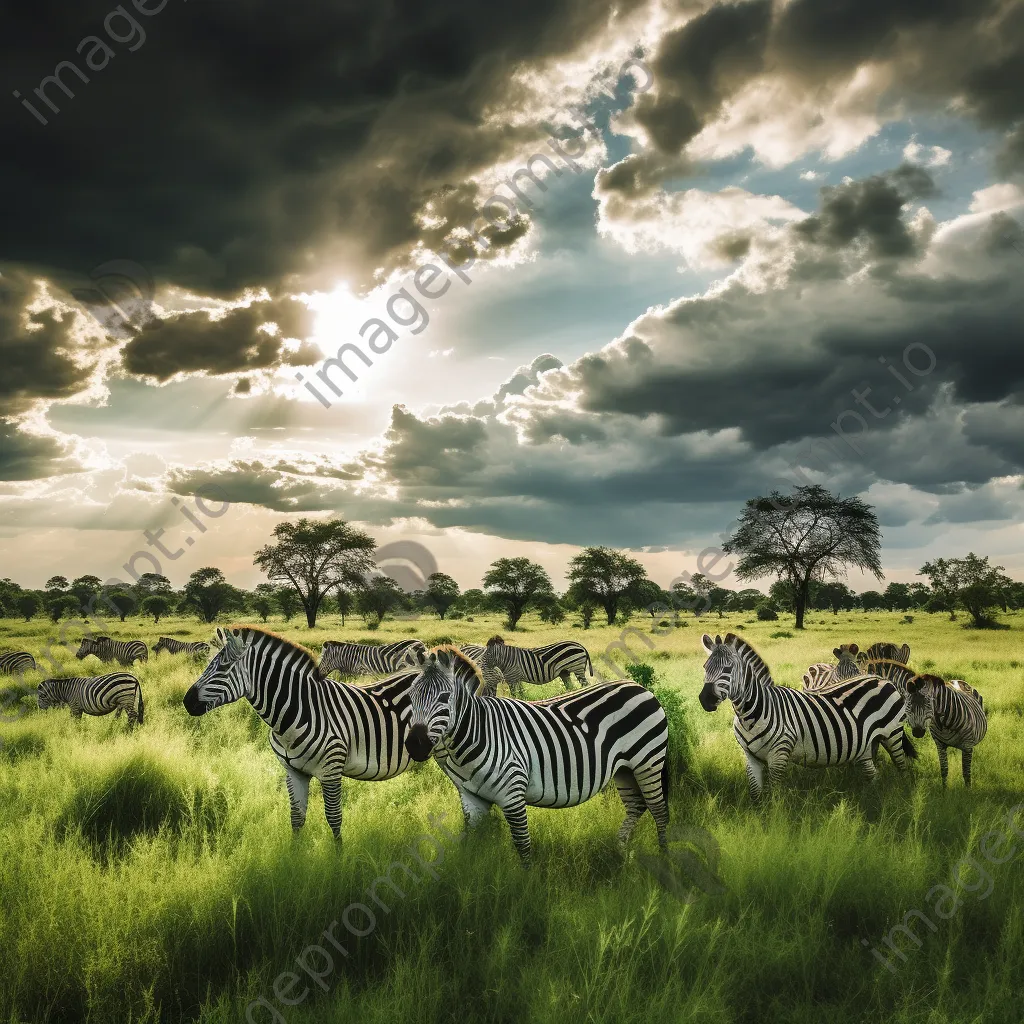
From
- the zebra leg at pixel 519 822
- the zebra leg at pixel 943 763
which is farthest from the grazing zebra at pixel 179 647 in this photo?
the zebra leg at pixel 943 763

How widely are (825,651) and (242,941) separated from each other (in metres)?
27.3

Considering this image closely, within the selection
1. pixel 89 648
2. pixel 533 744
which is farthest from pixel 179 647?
pixel 533 744

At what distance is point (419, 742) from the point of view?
205 inches

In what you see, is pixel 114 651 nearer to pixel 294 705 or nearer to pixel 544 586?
pixel 294 705

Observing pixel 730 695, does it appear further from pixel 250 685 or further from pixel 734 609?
pixel 734 609

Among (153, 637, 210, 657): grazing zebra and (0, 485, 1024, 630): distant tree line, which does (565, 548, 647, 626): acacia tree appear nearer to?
(0, 485, 1024, 630): distant tree line

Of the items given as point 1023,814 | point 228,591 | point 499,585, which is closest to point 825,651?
point 1023,814

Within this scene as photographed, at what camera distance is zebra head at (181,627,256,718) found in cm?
618

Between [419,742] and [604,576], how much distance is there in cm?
6108

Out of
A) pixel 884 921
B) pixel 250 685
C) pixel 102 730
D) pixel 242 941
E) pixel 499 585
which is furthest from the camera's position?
pixel 499 585

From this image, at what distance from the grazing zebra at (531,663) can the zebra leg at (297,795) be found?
10.7m

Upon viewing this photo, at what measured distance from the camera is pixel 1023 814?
Answer: 7469 millimetres

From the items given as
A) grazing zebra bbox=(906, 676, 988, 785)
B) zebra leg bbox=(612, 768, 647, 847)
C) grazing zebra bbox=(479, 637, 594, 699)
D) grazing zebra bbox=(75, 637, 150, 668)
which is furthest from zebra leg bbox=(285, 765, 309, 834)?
grazing zebra bbox=(75, 637, 150, 668)

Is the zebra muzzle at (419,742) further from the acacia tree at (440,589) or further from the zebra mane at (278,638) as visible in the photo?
the acacia tree at (440,589)
